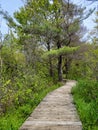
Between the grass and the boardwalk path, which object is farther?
the grass

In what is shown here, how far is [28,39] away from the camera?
18.5m

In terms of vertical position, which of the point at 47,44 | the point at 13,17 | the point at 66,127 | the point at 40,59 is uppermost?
the point at 13,17

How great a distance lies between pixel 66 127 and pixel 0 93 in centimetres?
278

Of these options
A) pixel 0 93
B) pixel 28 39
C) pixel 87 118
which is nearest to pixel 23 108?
pixel 0 93

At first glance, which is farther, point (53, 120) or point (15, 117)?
point (15, 117)

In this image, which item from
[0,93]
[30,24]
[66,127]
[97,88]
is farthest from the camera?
[30,24]

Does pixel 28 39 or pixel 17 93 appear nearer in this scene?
pixel 17 93

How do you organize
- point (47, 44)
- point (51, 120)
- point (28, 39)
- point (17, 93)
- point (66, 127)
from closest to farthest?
point (66, 127)
point (51, 120)
point (17, 93)
point (28, 39)
point (47, 44)

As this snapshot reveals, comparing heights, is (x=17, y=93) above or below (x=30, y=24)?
below

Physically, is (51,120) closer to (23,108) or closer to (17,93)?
(23,108)

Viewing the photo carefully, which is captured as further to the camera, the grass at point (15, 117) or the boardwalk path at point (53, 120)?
the grass at point (15, 117)

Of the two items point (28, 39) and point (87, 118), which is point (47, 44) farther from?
point (87, 118)

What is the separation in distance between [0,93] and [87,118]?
2.75m

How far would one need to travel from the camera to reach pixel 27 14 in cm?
2017
